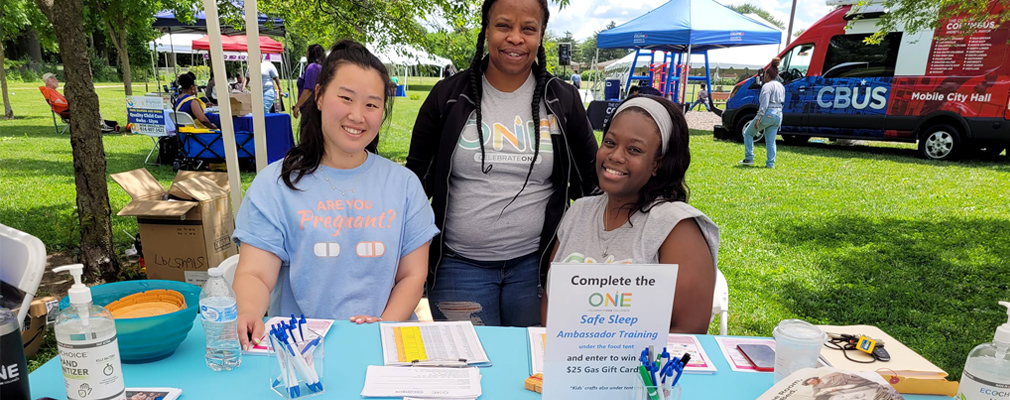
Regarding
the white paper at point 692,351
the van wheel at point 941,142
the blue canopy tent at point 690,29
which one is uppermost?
the blue canopy tent at point 690,29

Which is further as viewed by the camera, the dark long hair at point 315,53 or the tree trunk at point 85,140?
the dark long hair at point 315,53

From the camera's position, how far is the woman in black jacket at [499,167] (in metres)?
Result: 2.10

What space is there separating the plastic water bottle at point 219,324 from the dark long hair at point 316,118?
0.42 metres

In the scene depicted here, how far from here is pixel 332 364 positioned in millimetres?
1477

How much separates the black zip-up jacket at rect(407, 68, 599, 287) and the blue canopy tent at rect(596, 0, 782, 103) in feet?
36.5

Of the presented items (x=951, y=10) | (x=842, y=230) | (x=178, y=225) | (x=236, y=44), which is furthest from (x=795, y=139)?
(x=236, y=44)

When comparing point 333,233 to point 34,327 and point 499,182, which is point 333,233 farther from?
point 34,327

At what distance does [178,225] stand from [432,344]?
9.07ft

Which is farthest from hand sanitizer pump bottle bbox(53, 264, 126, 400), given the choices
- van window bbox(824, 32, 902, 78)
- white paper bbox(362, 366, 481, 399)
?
van window bbox(824, 32, 902, 78)

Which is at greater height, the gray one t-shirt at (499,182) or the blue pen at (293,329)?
the gray one t-shirt at (499,182)

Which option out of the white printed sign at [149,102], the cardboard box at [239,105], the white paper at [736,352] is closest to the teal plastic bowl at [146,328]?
the white paper at [736,352]

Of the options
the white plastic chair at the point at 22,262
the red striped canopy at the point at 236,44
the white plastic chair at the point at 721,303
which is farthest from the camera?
the red striped canopy at the point at 236,44

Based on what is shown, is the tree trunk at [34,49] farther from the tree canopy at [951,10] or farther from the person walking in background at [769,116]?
the tree canopy at [951,10]

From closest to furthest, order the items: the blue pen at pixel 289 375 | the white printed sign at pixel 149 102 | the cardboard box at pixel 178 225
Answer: the blue pen at pixel 289 375, the cardboard box at pixel 178 225, the white printed sign at pixel 149 102
